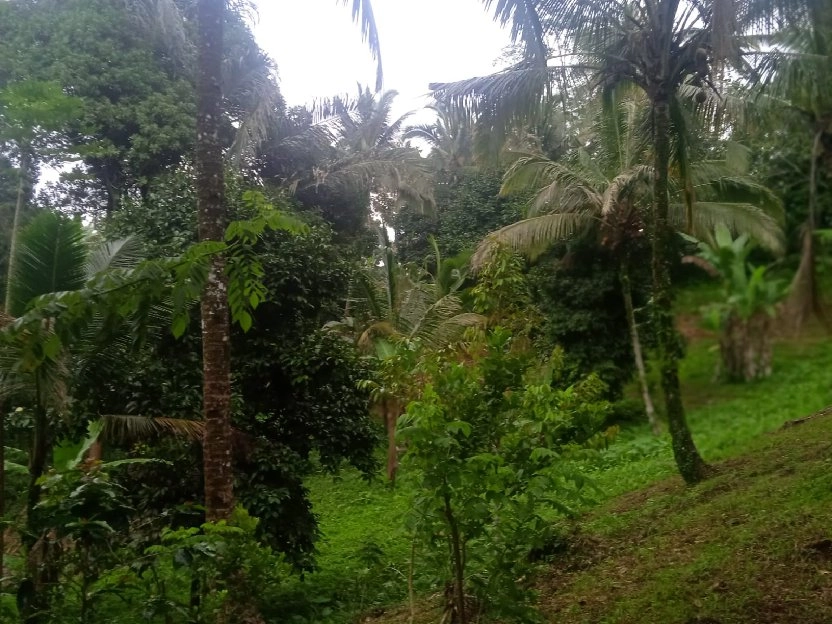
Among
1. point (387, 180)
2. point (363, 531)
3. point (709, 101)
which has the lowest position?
point (363, 531)

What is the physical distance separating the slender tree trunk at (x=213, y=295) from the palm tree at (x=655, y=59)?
8.78 ft

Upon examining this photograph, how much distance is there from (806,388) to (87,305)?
3.88 m

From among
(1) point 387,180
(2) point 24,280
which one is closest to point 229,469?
(2) point 24,280

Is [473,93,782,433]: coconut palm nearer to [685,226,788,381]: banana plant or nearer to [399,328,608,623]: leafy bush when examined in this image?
[685,226,788,381]: banana plant

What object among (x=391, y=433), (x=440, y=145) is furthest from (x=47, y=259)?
(x=440, y=145)

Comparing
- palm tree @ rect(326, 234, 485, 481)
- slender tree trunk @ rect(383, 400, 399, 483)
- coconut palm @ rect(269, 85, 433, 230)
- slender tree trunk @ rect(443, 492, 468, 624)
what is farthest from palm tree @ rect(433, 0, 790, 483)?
coconut palm @ rect(269, 85, 433, 230)

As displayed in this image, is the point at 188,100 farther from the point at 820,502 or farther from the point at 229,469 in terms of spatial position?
the point at 820,502

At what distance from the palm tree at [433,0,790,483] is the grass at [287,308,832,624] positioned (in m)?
0.29

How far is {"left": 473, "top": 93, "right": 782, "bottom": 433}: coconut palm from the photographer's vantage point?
159 centimetres

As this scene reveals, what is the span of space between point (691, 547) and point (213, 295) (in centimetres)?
427

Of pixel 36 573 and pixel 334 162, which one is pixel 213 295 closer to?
pixel 36 573

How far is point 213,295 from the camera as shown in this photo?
589cm

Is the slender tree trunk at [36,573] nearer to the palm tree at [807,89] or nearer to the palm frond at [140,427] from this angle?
the palm frond at [140,427]

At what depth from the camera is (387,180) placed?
702 inches
